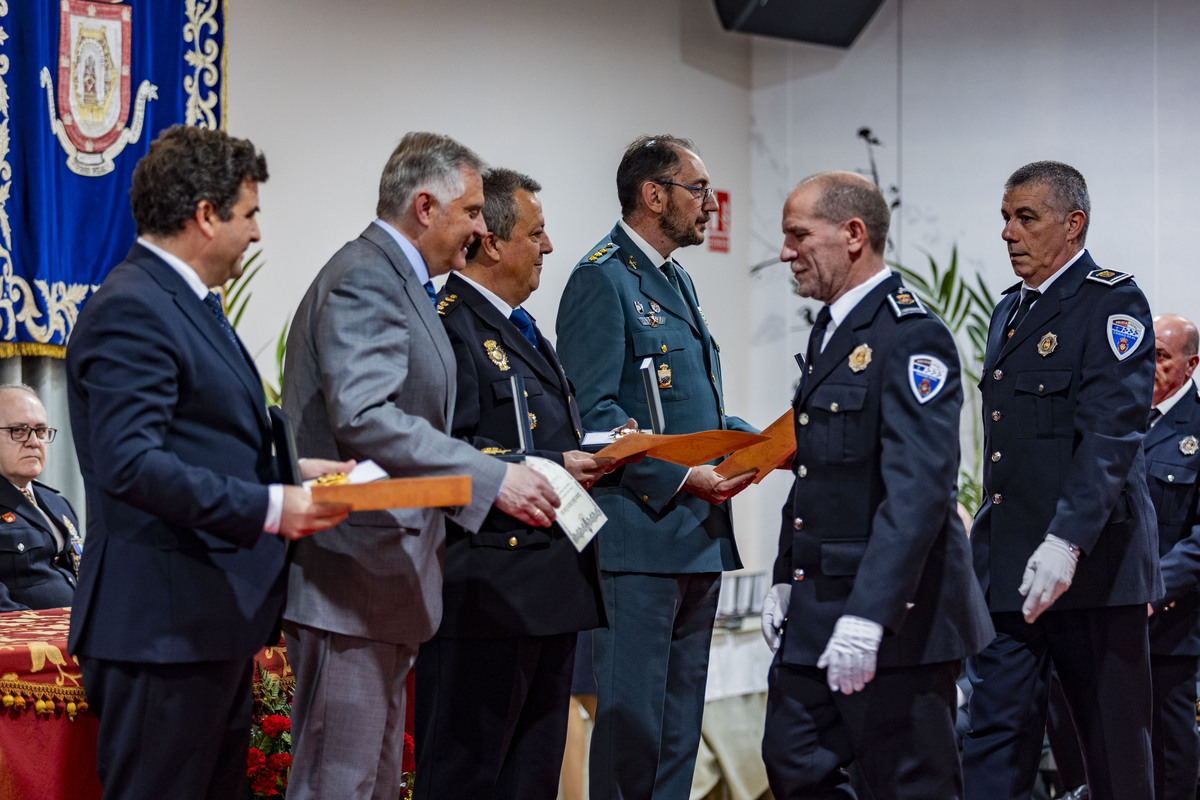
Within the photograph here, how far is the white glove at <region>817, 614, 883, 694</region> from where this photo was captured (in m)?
2.12

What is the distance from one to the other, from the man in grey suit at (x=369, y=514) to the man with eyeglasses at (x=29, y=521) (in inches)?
66.6

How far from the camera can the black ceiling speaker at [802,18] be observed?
5.97 m

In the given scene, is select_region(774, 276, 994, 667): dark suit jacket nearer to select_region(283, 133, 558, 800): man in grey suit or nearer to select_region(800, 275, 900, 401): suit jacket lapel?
select_region(800, 275, 900, 401): suit jacket lapel

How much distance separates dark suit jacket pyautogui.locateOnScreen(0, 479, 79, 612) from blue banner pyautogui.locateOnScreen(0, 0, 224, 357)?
72 centimetres

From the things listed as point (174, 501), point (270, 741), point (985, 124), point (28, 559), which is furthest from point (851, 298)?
point (985, 124)

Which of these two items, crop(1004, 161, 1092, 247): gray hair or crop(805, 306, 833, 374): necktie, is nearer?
crop(805, 306, 833, 374): necktie

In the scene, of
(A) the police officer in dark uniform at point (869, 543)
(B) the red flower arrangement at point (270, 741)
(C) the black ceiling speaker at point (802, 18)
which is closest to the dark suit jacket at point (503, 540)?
(A) the police officer in dark uniform at point (869, 543)

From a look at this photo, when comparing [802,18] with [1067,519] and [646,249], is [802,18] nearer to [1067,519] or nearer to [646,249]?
[646,249]

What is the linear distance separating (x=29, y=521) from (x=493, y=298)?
1.92m

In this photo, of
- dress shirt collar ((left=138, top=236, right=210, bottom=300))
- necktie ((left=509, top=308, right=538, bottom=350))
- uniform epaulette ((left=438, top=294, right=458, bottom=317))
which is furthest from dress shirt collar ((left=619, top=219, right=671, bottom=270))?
dress shirt collar ((left=138, top=236, right=210, bottom=300))

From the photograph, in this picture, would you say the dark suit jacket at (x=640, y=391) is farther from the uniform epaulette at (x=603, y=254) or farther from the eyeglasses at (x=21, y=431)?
the eyeglasses at (x=21, y=431)

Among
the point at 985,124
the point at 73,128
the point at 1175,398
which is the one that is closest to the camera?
the point at 1175,398

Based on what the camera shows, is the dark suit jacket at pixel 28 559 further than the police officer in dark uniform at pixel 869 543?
Yes

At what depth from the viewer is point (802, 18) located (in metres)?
6.04
